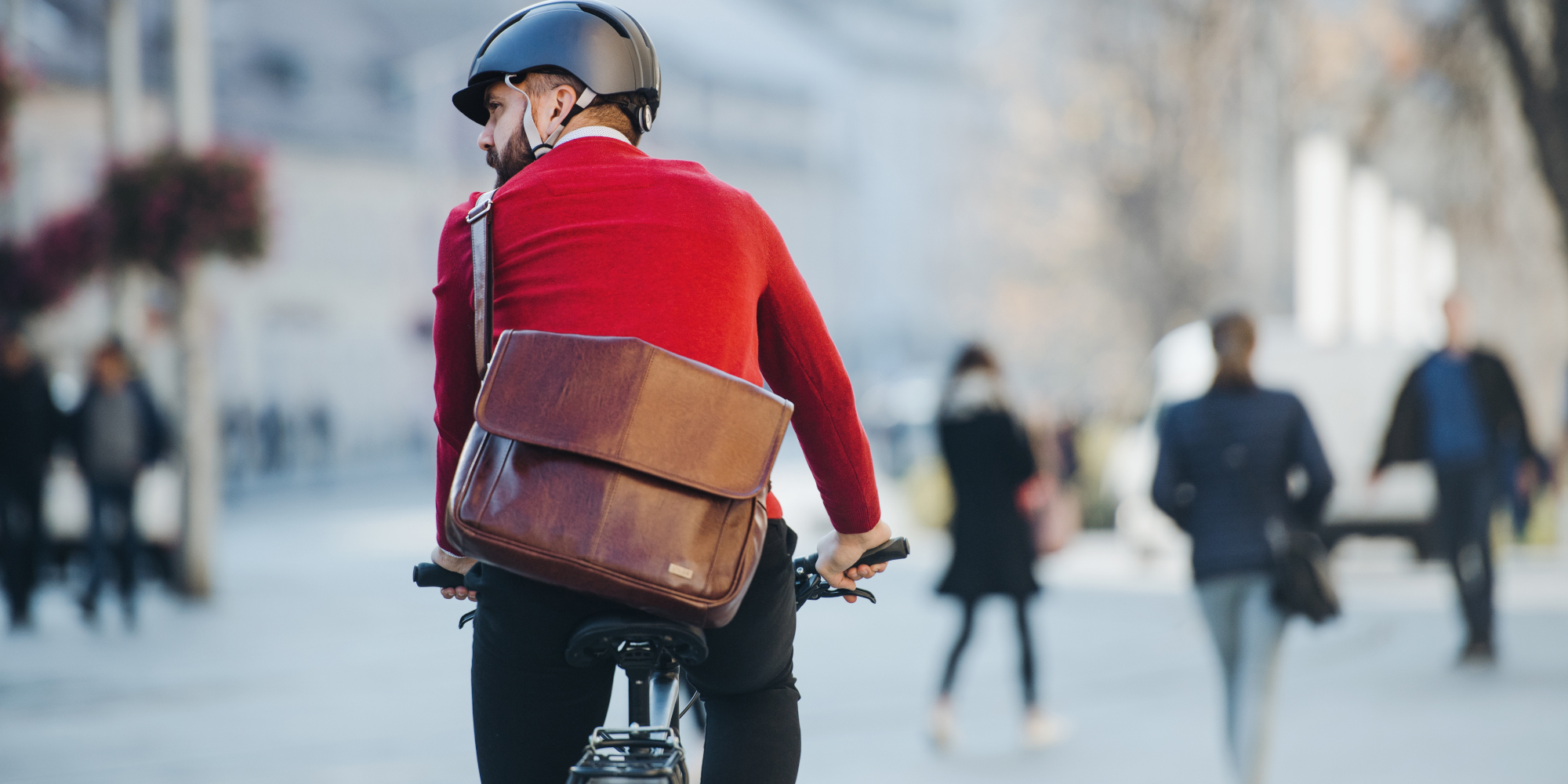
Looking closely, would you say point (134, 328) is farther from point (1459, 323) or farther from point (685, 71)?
point (685, 71)

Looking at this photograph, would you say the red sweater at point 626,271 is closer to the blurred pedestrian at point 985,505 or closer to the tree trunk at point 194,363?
the blurred pedestrian at point 985,505

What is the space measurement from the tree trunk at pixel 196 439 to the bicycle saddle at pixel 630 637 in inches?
439

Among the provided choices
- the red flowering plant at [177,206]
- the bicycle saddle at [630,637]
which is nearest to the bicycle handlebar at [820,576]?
the bicycle saddle at [630,637]

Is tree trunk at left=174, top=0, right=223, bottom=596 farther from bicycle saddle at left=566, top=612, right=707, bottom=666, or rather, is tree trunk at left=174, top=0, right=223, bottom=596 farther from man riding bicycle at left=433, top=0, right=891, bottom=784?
bicycle saddle at left=566, top=612, right=707, bottom=666

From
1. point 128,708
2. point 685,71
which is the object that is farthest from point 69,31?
point 128,708

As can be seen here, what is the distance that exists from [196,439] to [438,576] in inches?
423

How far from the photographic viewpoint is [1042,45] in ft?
93.1

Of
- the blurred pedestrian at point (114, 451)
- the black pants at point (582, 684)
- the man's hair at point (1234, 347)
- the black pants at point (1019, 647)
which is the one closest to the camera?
the black pants at point (582, 684)

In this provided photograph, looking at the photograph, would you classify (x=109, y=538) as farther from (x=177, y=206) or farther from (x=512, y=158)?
(x=512, y=158)

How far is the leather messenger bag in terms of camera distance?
86.5 inches

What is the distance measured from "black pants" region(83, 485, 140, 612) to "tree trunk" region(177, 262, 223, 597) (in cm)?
117

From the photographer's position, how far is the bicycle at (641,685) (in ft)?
7.32

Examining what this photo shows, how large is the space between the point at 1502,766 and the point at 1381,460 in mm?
2842

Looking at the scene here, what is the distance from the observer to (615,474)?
2.22 meters
